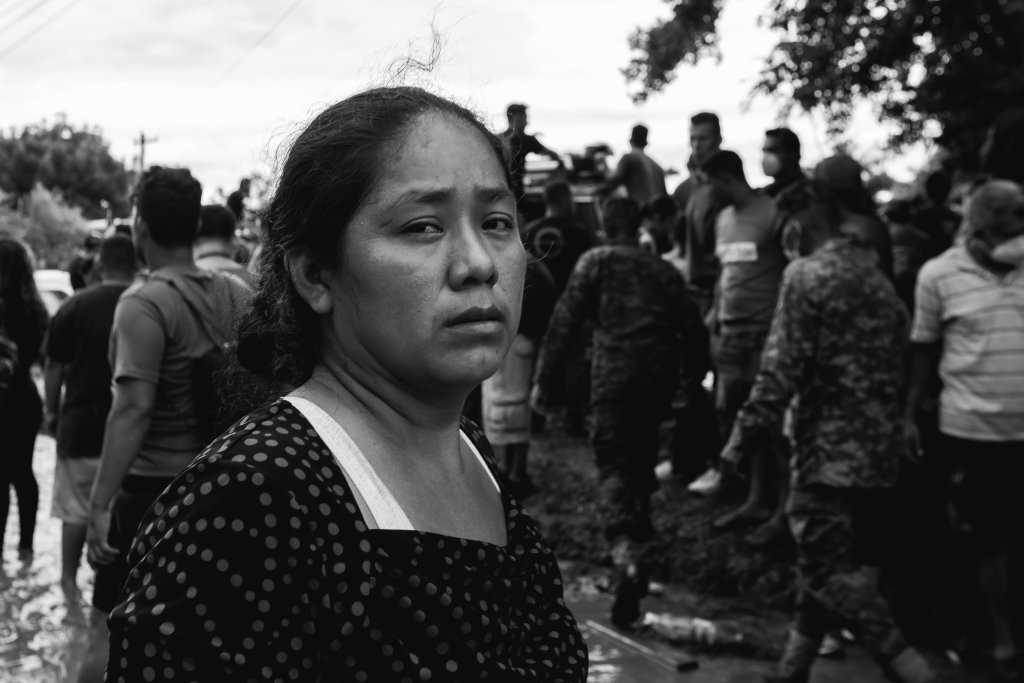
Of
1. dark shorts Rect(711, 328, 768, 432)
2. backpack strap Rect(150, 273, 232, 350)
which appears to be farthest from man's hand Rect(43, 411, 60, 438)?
dark shorts Rect(711, 328, 768, 432)

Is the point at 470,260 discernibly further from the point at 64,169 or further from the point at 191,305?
the point at 64,169

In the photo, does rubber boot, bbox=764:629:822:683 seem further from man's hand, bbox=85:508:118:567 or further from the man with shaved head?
man's hand, bbox=85:508:118:567

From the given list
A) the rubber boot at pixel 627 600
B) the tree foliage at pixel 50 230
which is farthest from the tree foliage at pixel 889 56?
the tree foliage at pixel 50 230

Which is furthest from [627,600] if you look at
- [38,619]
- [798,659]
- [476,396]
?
[38,619]

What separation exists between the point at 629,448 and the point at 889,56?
7.47m

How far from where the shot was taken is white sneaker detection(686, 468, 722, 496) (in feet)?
23.5

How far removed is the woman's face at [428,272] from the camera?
56.8 inches

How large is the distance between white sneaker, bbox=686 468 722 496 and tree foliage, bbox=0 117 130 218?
6339 centimetres

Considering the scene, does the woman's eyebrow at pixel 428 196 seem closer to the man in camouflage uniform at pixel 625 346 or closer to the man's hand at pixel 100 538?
the man's hand at pixel 100 538

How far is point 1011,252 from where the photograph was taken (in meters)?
4.68

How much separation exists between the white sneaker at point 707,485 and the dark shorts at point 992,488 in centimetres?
242

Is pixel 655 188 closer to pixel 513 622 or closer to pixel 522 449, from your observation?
pixel 522 449

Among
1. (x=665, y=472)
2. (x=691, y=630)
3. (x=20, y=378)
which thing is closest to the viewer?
(x=691, y=630)

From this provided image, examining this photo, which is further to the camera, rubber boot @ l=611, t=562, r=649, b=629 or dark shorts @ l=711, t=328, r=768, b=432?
dark shorts @ l=711, t=328, r=768, b=432
